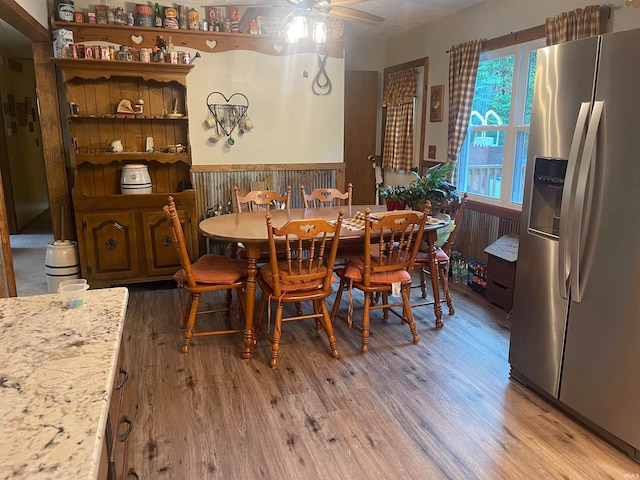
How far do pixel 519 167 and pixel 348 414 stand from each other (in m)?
2.71

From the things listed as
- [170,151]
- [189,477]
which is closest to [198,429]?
[189,477]

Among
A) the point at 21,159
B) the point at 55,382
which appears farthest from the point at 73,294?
the point at 21,159

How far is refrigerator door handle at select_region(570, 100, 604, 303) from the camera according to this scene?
79.3 inches

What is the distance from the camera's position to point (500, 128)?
4145mm

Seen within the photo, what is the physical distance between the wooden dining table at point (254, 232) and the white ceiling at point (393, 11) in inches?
61.4

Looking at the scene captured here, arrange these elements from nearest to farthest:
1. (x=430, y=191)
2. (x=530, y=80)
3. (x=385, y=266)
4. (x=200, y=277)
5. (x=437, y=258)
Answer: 1. (x=200, y=277)
2. (x=385, y=266)
3. (x=430, y=191)
4. (x=437, y=258)
5. (x=530, y=80)

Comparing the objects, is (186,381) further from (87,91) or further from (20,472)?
(87,91)

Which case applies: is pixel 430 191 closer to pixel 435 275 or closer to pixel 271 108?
pixel 435 275

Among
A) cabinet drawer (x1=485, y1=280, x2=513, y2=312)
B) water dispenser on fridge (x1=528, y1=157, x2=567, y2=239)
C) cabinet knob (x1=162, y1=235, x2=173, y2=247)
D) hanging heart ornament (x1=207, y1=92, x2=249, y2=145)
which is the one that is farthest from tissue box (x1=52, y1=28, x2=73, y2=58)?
cabinet drawer (x1=485, y1=280, x2=513, y2=312)

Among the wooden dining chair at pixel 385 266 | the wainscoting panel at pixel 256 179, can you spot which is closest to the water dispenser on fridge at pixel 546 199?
the wooden dining chair at pixel 385 266

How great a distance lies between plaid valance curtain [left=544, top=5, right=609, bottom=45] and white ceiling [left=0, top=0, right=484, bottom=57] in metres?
0.98

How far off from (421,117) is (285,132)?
1.51 m

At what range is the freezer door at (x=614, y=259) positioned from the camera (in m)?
1.92

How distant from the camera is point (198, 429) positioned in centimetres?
221
